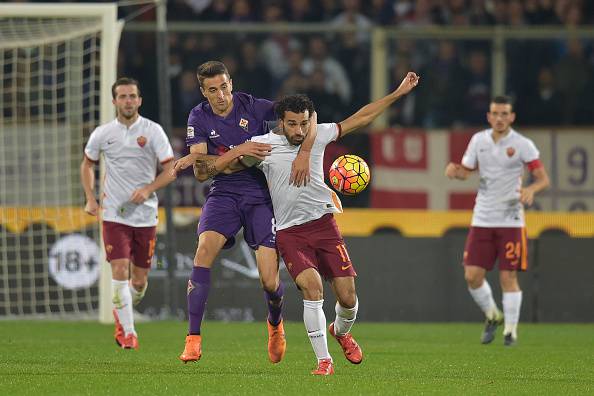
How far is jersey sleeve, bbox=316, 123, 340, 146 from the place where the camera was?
29.7 ft

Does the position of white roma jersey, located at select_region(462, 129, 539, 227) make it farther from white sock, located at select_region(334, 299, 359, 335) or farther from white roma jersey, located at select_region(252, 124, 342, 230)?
white roma jersey, located at select_region(252, 124, 342, 230)

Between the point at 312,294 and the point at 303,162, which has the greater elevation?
the point at 303,162

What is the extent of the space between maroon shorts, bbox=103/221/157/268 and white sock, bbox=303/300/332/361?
3.21 meters

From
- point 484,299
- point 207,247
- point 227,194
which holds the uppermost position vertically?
point 227,194

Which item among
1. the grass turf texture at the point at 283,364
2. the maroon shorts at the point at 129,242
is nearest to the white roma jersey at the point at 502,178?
the grass turf texture at the point at 283,364

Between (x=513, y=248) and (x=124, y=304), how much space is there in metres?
3.84

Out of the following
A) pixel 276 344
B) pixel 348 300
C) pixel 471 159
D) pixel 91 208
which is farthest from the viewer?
pixel 471 159

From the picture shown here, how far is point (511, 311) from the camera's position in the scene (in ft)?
41.8

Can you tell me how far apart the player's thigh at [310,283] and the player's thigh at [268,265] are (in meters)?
0.78

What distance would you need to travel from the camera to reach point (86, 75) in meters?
15.9

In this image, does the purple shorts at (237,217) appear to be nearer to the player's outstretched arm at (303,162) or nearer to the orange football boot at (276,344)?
the orange football boot at (276,344)

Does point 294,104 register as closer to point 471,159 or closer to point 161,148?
point 161,148

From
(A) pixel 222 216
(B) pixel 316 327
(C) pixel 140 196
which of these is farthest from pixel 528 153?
(B) pixel 316 327

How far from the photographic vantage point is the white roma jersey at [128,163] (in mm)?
11867
